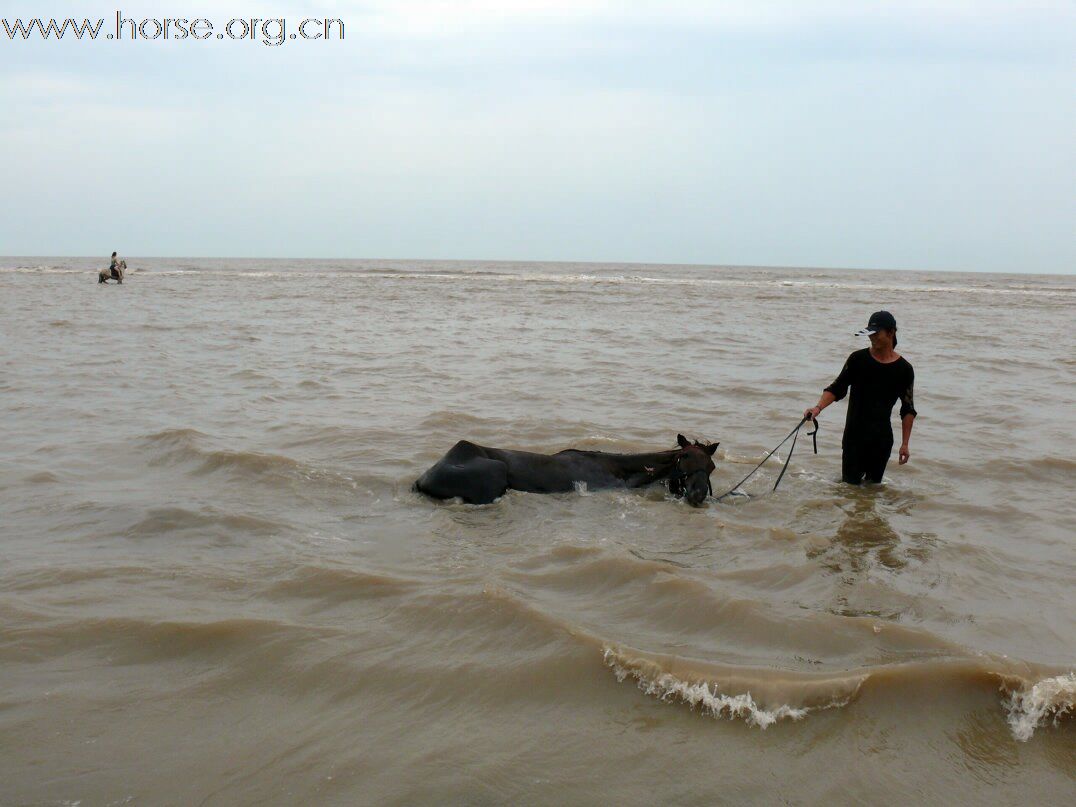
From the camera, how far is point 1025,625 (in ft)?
15.9

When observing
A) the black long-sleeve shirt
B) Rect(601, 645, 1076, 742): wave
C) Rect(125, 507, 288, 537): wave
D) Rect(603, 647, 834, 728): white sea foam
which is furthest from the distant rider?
Rect(125, 507, 288, 537): wave

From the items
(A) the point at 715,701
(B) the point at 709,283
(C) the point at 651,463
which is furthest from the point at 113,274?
(A) the point at 715,701

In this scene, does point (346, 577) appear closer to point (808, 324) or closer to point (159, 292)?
point (808, 324)

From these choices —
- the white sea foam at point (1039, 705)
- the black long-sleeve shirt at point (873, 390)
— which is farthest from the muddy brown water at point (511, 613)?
the black long-sleeve shirt at point (873, 390)

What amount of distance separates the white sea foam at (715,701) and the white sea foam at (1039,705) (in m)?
0.76

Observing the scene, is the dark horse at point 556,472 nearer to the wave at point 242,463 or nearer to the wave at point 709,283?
the wave at point 242,463

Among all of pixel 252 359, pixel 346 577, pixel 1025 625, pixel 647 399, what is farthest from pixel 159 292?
pixel 1025 625

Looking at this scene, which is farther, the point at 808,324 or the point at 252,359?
the point at 808,324

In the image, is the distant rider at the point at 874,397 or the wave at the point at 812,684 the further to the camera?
the distant rider at the point at 874,397

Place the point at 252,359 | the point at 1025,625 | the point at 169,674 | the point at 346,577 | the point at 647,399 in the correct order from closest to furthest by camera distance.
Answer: the point at 169,674
the point at 1025,625
the point at 346,577
the point at 647,399
the point at 252,359

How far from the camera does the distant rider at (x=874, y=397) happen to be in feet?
24.8

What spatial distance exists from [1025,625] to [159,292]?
35997 mm

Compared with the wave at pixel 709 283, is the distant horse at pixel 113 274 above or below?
below

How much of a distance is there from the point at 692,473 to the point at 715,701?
162 inches
